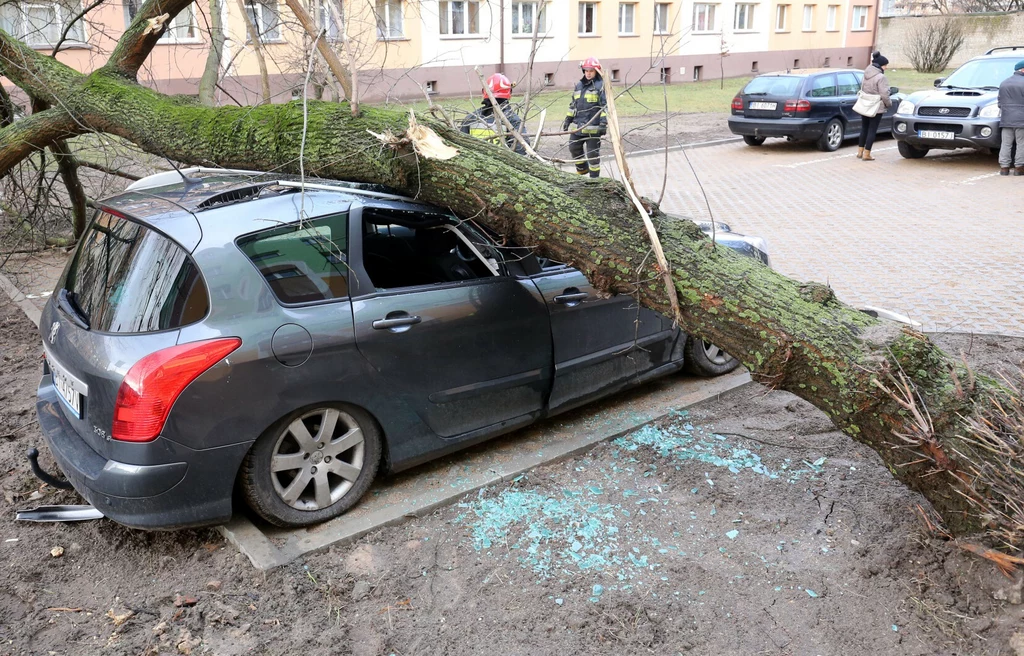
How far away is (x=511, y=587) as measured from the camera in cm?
359

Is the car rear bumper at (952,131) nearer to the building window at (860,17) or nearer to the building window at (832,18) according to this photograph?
the building window at (832,18)

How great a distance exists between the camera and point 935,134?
14602 mm

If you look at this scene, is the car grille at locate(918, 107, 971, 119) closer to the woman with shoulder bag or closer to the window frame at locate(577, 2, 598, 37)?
the woman with shoulder bag

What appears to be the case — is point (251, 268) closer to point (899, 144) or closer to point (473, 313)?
point (473, 313)

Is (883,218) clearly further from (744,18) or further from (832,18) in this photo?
(832,18)

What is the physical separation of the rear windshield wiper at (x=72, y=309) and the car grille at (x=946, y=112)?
1454 centimetres

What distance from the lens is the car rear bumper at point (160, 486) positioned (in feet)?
11.5

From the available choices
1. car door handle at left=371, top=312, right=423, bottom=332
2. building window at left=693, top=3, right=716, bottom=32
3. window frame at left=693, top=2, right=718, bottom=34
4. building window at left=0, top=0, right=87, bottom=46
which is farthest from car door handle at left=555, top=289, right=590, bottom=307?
building window at left=693, top=3, right=716, bottom=32

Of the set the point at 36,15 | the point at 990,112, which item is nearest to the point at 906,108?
the point at 990,112

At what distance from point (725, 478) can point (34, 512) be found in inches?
136

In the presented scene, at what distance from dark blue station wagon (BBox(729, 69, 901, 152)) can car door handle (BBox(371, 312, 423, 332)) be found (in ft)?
47.0

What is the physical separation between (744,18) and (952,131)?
25734mm

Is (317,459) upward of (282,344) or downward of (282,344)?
downward

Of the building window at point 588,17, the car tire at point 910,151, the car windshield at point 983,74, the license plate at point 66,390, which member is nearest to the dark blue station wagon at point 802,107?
the car tire at point 910,151
